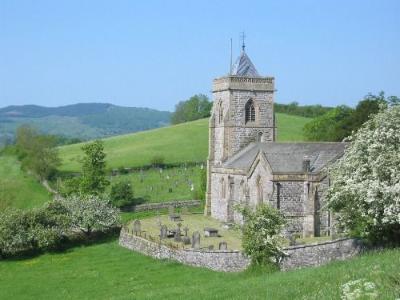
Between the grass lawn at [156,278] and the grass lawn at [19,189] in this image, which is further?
the grass lawn at [19,189]

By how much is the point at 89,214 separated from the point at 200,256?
17090 millimetres

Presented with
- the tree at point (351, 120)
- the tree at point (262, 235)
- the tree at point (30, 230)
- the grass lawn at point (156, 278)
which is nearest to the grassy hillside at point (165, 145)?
the tree at point (351, 120)

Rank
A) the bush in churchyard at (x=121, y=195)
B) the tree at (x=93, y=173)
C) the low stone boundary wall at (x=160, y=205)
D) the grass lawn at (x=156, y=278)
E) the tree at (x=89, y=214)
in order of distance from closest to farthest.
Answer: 1. the grass lawn at (x=156, y=278)
2. the tree at (x=89, y=214)
3. the tree at (x=93, y=173)
4. the bush in churchyard at (x=121, y=195)
5. the low stone boundary wall at (x=160, y=205)

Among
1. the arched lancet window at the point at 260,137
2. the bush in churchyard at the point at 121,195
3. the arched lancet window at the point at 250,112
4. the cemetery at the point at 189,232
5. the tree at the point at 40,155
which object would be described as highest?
the arched lancet window at the point at 250,112

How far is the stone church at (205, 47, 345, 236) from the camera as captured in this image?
44.8 m

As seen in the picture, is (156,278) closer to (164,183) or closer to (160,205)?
(160,205)

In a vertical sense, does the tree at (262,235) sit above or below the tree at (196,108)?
below

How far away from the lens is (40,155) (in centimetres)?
8788

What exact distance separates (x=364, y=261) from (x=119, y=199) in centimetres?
4596

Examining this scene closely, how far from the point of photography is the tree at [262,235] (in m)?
31.0

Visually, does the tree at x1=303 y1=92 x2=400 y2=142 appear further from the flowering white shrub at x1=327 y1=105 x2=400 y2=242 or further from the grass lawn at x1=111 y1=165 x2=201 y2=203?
the flowering white shrub at x1=327 y1=105 x2=400 y2=242

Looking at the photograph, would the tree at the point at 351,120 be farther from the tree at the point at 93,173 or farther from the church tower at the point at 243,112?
the tree at the point at 93,173

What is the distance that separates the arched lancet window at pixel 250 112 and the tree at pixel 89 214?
1505 cm

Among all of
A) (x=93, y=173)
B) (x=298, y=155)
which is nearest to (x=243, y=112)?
(x=298, y=155)
